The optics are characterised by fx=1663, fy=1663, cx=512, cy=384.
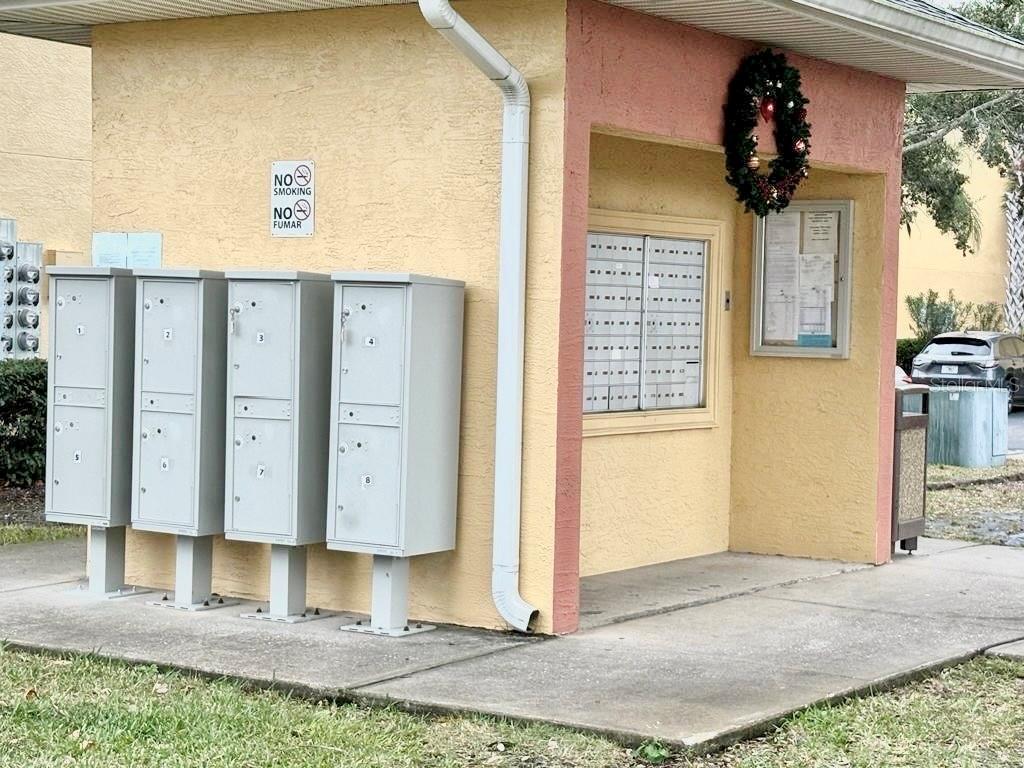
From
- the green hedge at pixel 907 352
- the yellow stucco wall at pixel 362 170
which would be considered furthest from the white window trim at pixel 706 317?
the green hedge at pixel 907 352

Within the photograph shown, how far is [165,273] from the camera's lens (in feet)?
27.1

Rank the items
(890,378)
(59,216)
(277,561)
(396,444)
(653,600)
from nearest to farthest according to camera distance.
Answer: (396,444)
(277,561)
(653,600)
(890,378)
(59,216)

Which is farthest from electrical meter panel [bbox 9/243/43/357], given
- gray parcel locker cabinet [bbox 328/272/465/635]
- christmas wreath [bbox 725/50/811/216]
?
christmas wreath [bbox 725/50/811/216]

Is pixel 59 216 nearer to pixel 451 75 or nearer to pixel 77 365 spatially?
pixel 77 365

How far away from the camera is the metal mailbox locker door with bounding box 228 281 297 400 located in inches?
313

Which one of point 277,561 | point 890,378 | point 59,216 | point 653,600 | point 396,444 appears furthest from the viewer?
point 59,216

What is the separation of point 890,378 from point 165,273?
4577 millimetres

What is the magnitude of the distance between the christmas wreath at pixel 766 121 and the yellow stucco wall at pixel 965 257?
2587cm

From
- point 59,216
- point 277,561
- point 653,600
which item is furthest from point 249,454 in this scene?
point 59,216

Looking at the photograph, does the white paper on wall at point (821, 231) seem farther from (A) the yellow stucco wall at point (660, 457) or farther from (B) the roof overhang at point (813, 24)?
(B) the roof overhang at point (813, 24)

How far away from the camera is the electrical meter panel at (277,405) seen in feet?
26.1

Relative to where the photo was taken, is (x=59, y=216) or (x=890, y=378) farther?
(x=59, y=216)

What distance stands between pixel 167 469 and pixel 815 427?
13.8 ft

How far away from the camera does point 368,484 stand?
7746mm
